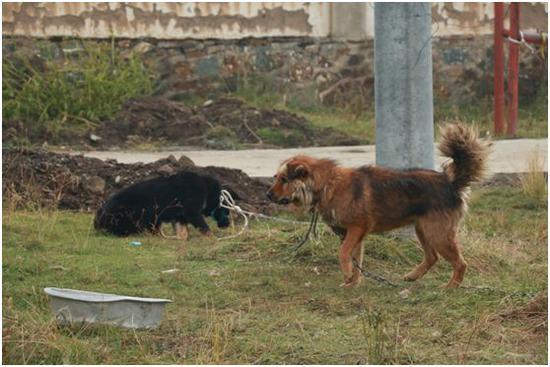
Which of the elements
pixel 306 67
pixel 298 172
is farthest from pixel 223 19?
pixel 298 172

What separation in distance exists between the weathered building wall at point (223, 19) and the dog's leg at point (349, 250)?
1138 cm

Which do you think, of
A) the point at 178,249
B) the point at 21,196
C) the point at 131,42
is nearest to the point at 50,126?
the point at 131,42

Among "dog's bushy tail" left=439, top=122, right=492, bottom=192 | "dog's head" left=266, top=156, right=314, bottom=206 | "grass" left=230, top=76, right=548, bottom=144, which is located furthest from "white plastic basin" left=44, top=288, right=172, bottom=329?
"grass" left=230, top=76, right=548, bottom=144

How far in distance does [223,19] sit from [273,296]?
12.1 metres

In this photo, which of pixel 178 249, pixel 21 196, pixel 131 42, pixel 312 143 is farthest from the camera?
pixel 131 42

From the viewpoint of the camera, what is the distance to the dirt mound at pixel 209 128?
17609mm

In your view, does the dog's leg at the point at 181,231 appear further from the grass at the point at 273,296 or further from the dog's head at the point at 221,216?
the dog's head at the point at 221,216

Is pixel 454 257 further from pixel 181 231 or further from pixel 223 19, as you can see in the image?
pixel 223 19

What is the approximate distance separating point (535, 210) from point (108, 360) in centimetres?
692

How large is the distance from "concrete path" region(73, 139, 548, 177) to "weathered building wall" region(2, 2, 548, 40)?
3743 millimetres

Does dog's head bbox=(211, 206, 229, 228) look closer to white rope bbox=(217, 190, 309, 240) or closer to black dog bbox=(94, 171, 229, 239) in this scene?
white rope bbox=(217, 190, 309, 240)

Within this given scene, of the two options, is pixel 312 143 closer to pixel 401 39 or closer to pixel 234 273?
pixel 401 39

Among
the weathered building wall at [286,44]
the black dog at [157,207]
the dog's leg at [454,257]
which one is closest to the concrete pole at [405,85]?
the dog's leg at [454,257]

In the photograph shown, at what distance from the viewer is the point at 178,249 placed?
10453 millimetres
